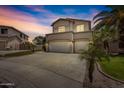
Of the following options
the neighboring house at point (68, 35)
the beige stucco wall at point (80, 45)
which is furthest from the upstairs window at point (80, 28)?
the beige stucco wall at point (80, 45)

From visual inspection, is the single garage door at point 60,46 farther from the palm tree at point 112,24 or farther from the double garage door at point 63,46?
the palm tree at point 112,24

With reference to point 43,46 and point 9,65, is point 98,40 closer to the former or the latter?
point 43,46

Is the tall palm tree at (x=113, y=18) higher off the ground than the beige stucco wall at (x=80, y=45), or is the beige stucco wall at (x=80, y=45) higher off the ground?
the tall palm tree at (x=113, y=18)

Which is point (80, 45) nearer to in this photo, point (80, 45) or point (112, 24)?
point (80, 45)

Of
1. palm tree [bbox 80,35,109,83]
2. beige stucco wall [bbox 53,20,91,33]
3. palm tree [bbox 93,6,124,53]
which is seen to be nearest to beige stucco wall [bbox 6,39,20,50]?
beige stucco wall [bbox 53,20,91,33]

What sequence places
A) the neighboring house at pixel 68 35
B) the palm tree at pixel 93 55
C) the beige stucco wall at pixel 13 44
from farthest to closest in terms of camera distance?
the beige stucco wall at pixel 13 44, the neighboring house at pixel 68 35, the palm tree at pixel 93 55

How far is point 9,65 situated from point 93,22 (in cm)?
154

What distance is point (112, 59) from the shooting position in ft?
7.93

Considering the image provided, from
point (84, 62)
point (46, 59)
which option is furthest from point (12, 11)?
point (84, 62)

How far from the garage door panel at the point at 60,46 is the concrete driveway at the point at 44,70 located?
0.31ft

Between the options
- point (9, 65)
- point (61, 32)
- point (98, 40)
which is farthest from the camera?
point (61, 32)

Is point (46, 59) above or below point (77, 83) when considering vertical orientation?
above

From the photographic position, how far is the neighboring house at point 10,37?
261cm

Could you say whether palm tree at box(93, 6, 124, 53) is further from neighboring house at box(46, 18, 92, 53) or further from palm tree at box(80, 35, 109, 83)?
neighboring house at box(46, 18, 92, 53)
